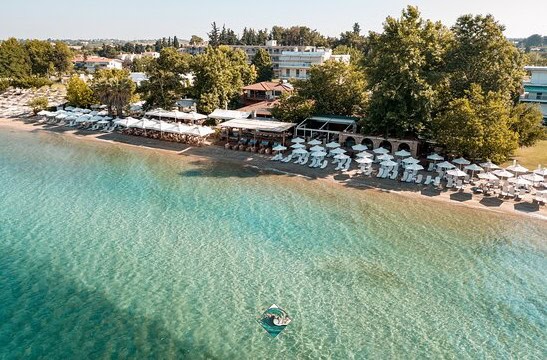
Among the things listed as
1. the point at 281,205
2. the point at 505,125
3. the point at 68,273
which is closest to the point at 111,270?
the point at 68,273

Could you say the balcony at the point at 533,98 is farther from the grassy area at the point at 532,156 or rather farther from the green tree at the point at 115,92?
the green tree at the point at 115,92

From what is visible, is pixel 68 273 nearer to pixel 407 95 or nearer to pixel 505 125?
pixel 407 95

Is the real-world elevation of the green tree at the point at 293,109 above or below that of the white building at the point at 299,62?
below

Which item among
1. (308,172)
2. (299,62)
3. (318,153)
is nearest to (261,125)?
(318,153)

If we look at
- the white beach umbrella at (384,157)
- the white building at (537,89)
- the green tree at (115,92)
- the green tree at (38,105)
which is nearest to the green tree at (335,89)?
the white beach umbrella at (384,157)

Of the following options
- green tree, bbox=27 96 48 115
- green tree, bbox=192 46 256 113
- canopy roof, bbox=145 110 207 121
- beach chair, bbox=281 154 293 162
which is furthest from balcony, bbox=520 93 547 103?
green tree, bbox=27 96 48 115

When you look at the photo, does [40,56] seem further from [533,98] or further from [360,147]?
[533,98]
